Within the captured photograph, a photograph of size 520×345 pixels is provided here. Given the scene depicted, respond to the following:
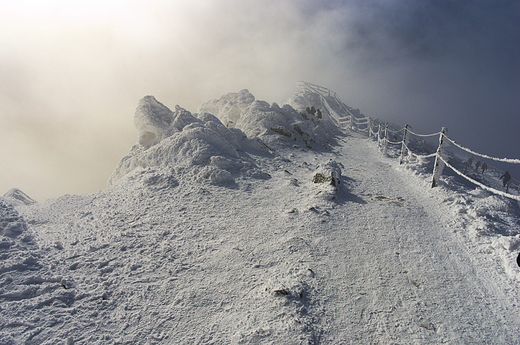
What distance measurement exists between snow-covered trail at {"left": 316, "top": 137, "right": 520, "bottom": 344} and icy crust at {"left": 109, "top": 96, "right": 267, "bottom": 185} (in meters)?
3.66

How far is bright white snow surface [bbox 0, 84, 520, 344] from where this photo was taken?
10.3 feet

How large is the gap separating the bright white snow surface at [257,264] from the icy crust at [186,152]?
134 millimetres

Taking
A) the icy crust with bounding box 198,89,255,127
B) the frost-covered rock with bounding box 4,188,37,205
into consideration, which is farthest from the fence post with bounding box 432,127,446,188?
the icy crust with bounding box 198,89,255,127

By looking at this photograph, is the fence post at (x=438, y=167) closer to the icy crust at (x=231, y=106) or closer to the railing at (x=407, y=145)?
the railing at (x=407, y=145)

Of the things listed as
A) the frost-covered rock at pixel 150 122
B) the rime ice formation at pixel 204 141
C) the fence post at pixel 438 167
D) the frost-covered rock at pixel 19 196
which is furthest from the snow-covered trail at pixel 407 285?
the frost-covered rock at pixel 19 196

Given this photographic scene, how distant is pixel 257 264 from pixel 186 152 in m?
5.19

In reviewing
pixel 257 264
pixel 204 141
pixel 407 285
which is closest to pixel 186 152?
pixel 204 141

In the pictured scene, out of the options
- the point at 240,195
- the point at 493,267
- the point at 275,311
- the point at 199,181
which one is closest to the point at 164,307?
the point at 275,311

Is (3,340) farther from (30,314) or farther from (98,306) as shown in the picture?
(98,306)

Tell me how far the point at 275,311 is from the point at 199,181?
4735 millimetres

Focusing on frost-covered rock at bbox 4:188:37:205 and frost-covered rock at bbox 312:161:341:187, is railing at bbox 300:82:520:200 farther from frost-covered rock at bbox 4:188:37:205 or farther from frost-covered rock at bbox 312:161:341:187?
frost-covered rock at bbox 4:188:37:205

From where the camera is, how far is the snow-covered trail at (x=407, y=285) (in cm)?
319

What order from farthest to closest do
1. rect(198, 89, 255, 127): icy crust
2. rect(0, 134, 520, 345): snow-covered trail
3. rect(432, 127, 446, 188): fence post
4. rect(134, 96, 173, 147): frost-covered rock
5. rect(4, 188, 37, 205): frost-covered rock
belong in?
1. rect(198, 89, 255, 127): icy crust
2. rect(134, 96, 173, 147): frost-covered rock
3. rect(4, 188, 37, 205): frost-covered rock
4. rect(432, 127, 446, 188): fence post
5. rect(0, 134, 520, 345): snow-covered trail

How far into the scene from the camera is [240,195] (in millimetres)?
6949
